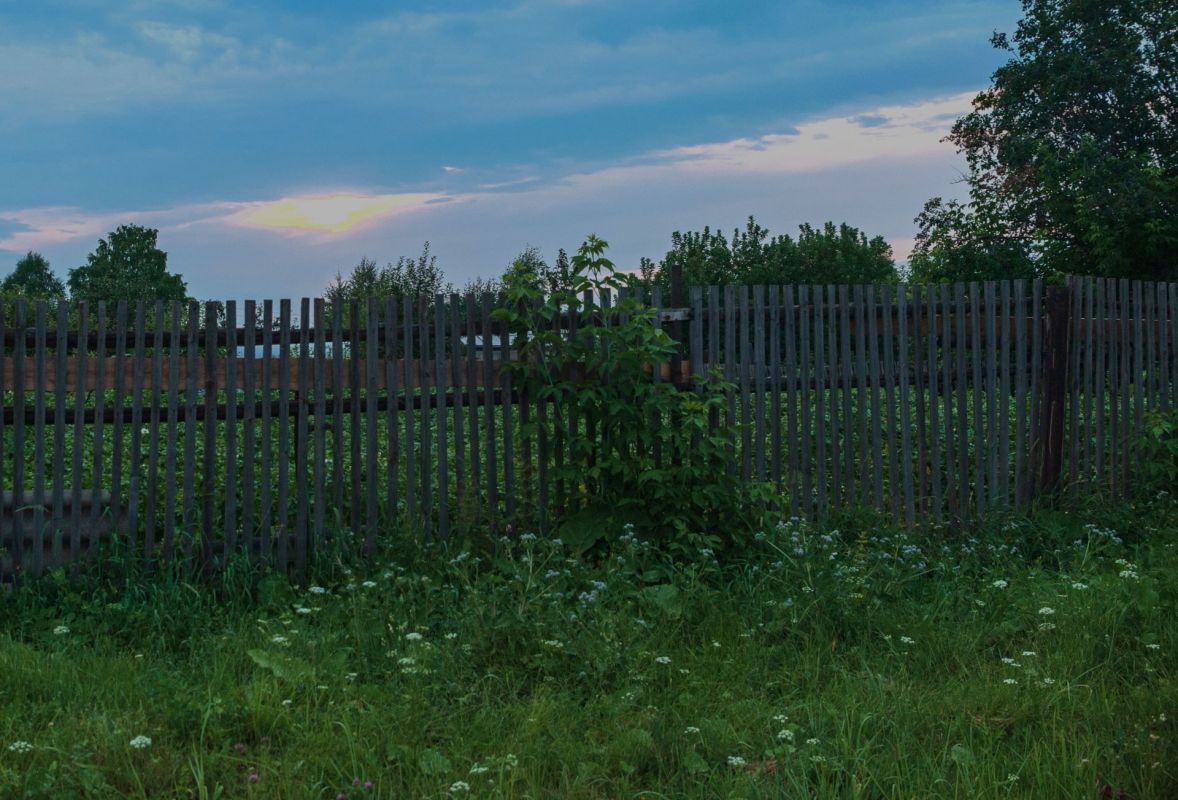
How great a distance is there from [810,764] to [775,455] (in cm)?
433

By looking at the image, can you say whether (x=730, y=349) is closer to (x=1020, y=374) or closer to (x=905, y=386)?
(x=905, y=386)

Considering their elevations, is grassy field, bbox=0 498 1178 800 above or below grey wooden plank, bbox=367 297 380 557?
below

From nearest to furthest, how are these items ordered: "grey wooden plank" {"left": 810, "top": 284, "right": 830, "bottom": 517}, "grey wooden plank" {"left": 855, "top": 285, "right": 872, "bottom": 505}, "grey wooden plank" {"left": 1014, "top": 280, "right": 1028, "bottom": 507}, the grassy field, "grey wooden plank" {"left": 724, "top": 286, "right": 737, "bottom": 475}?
the grassy field
"grey wooden plank" {"left": 724, "top": 286, "right": 737, "bottom": 475}
"grey wooden plank" {"left": 810, "top": 284, "right": 830, "bottom": 517}
"grey wooden plank" {"left": 855, "top": 285, "right": 872, "bottom": 505}
"grey wooden plank" {"left": 1014, "top": 280, "right": 1028, "bottom": 507}

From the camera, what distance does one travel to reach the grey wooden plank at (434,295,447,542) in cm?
686

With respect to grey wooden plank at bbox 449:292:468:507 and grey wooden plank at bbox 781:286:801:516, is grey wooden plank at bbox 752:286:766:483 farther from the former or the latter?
grey wooden plank at bbox 449:292:468:507

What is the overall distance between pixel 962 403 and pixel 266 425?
18.9 feet

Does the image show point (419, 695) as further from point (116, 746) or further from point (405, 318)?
point (405, 318)

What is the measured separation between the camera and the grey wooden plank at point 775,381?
25.6 feet

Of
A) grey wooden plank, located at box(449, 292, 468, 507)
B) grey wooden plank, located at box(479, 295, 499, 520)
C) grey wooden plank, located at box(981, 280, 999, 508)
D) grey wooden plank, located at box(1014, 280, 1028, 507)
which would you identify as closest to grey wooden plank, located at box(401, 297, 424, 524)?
grey wooden plank, located at box(449, 292, 468, 507)

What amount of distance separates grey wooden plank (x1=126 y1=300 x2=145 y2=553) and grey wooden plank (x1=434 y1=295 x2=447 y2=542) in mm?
1807

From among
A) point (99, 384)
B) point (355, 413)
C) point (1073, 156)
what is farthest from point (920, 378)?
point (1073, 156)

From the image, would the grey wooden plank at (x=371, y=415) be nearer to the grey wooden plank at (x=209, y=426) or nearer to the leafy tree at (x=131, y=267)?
the grey wooden plank at (x=209, y=426)

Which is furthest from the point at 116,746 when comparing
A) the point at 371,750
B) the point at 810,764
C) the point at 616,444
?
the point at 616,444

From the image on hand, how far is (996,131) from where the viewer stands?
2872 centimetres
